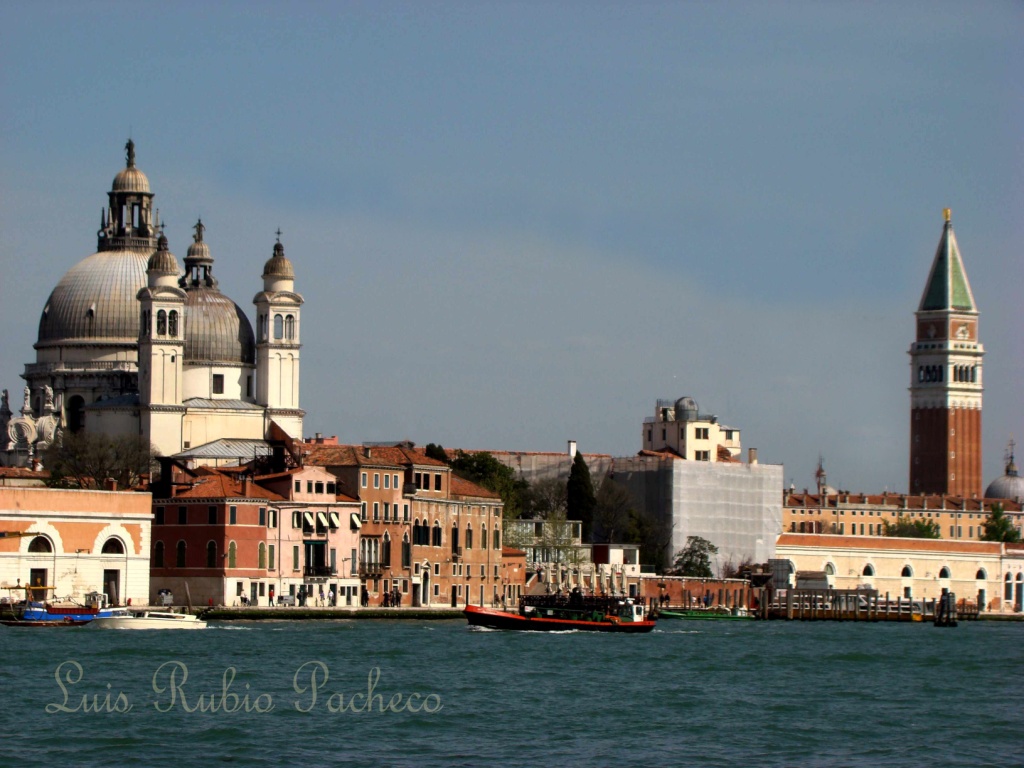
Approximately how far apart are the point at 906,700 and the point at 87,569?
74.1 ft

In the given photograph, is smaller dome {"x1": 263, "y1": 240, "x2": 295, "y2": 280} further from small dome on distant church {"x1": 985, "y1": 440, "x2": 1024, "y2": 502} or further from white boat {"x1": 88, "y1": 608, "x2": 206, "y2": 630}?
small dome on distant church {"x1": 985, "y1": 440, "x2": 1024, "y2": 502}

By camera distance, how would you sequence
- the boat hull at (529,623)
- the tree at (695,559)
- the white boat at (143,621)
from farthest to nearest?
the tree at (695,559), the boat hull at (529,623), the white boat at (143,621)

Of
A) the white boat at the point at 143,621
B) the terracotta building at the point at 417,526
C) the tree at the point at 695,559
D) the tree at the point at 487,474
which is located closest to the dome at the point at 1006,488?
the tree at the point at 695,559

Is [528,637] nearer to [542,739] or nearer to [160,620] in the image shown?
[160,620]

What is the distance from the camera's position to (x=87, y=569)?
172 feet

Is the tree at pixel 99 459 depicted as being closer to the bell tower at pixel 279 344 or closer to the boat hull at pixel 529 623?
the bell tower at pixel 279 344

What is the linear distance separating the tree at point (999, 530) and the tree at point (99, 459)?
42794mm

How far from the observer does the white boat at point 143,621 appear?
46781 mm

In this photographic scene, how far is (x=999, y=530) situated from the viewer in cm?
9800

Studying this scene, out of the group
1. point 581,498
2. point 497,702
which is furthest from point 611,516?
point 497,702

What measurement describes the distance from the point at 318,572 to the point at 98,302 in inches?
719

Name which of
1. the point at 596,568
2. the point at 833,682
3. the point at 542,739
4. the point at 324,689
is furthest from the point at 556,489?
the point at 542,739

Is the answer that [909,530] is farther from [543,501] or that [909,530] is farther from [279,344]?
[279,344]

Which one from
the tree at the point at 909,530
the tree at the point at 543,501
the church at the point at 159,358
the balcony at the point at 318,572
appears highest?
the church at the point at 159,358
